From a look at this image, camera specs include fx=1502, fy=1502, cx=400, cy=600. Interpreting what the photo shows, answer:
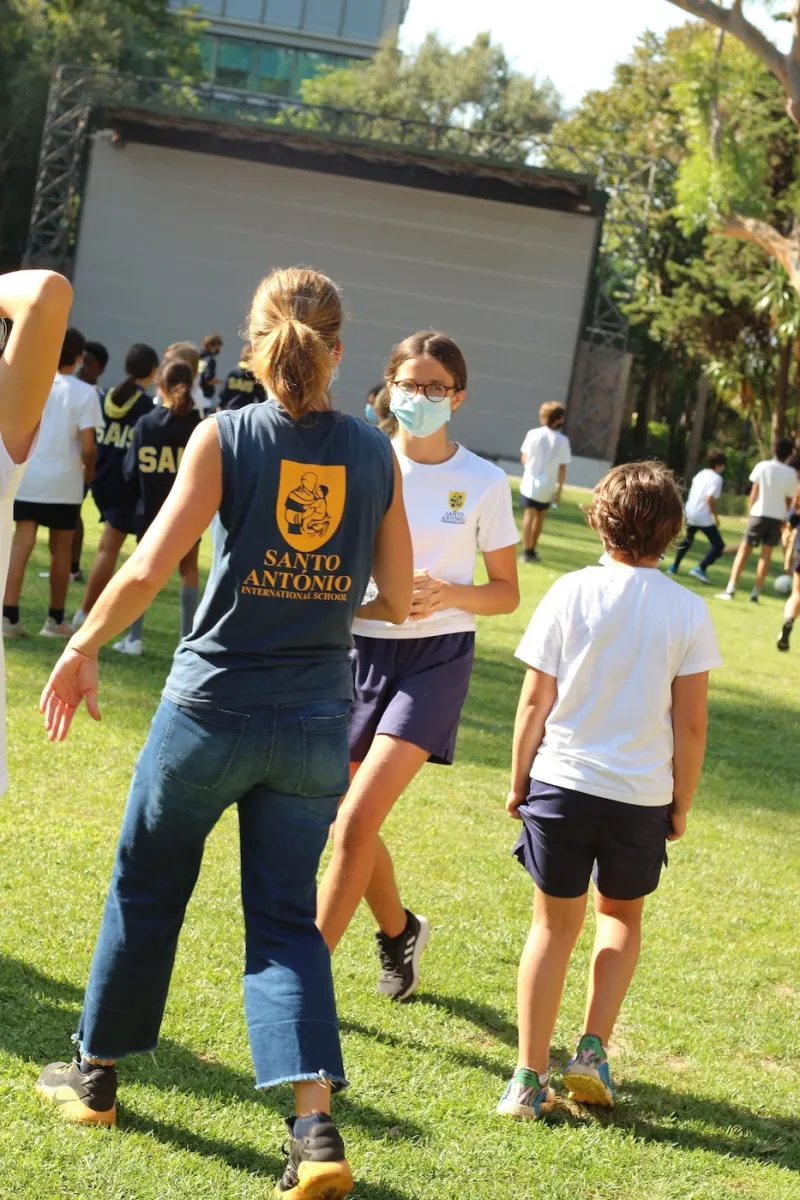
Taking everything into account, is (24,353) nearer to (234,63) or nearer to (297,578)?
(297,578)

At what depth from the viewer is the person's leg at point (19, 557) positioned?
9344 mm

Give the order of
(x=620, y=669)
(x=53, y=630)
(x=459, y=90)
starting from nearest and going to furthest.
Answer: (x=620, y=669), (x=53, y=630), (x=459, y=90)

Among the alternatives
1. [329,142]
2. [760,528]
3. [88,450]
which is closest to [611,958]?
[88,450]

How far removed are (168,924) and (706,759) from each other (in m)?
6.62

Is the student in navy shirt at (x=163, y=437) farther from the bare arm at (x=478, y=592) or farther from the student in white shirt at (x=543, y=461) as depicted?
the student in white shirt at (x=543, y=461)

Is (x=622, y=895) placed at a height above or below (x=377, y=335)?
below

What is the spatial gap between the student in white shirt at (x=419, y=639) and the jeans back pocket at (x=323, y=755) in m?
0.92

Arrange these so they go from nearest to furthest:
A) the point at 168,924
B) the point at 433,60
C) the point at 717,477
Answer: the point at 168,924 < the point at 717,477 < the point at 433,60

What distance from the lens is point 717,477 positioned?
67.0 feet

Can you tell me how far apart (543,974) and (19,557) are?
628cm

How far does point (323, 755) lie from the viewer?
10.7 feet

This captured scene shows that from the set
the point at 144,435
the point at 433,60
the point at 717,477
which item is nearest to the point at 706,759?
the point at 144,435

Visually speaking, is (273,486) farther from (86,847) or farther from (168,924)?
(86,847)

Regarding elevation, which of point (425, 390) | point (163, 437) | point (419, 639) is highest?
point (425, 390)
